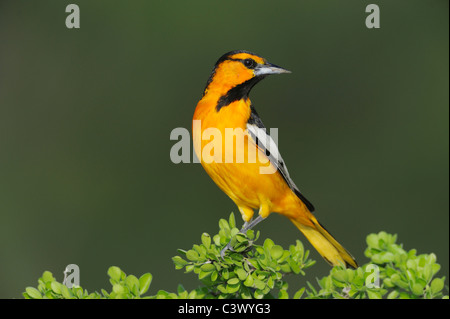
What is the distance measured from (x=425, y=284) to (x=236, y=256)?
83 cm

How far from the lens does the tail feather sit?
2.62 metres

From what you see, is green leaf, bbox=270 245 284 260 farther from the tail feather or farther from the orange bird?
the tail feather

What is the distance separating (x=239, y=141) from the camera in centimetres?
241

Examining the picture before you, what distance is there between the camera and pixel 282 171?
2.59m

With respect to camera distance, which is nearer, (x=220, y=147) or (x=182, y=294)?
(x=182, y=294)

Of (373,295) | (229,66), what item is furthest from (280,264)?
(229,66)

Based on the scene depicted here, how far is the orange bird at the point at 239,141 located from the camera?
2398 millimetres

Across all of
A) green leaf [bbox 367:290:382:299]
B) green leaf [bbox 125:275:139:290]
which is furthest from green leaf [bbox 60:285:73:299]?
green leaf [bbox 367:290:382:299]

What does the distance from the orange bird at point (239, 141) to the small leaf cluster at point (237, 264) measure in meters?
0.36

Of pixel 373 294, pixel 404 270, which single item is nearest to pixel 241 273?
pixel 373 294

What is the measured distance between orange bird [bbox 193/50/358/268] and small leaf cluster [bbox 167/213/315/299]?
359 millimetres

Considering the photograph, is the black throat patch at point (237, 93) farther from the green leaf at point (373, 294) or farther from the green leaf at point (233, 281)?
the green leaf at point (373, 294)

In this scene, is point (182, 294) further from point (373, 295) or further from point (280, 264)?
point (373, 295)

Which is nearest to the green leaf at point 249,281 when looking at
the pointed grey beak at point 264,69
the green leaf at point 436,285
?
the green leaf at point 436,285
